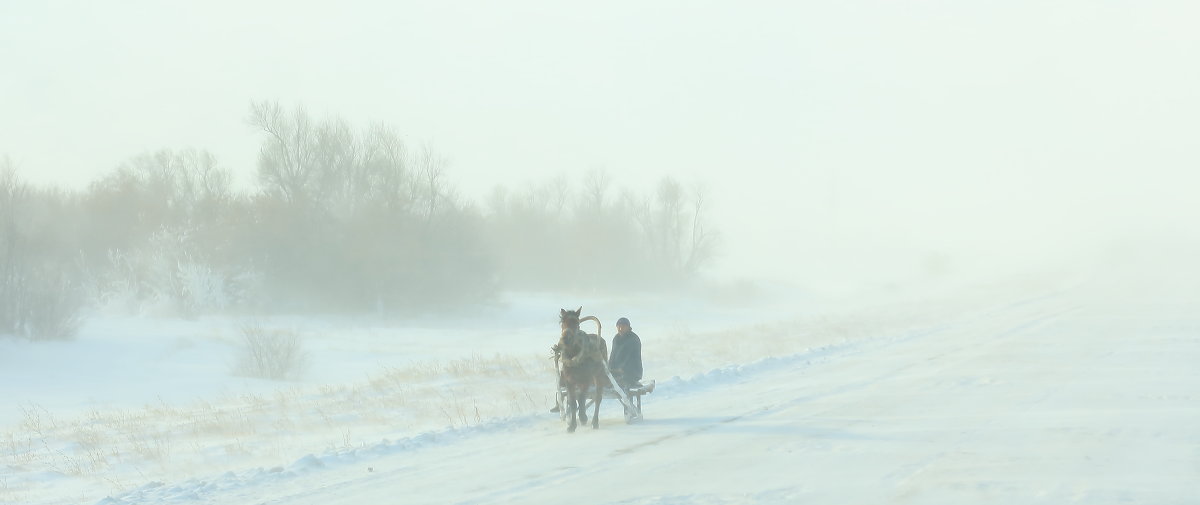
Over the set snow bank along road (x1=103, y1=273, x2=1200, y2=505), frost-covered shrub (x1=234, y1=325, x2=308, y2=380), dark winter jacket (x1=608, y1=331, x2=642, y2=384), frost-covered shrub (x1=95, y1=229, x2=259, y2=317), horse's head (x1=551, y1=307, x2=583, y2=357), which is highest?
frost-covered shrub (x1=95, y1=229, x2=259, y2=317)

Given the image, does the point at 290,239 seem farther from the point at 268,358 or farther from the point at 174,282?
the point at 268,358

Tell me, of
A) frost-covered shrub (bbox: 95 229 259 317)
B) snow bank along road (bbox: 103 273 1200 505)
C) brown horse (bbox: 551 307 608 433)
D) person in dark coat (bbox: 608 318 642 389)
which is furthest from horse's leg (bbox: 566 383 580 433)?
frost-covered shrub (bbox: 95 229 259 317)

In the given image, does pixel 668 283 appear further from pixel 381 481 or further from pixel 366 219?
pixel 381 481

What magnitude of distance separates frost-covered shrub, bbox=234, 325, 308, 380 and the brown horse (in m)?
20.1

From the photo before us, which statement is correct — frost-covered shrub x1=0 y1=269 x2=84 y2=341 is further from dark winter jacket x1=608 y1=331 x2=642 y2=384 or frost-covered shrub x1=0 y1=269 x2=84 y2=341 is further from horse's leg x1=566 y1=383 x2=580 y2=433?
horse's leg x1=566 y1=383 x2=580 y2=433

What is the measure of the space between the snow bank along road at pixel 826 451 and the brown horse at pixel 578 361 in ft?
1.66

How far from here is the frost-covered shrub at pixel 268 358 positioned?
31719 millimetres

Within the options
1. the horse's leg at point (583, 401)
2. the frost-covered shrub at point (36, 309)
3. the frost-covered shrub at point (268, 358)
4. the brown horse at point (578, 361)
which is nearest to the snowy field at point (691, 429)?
the horse's leg at point (583, 401)

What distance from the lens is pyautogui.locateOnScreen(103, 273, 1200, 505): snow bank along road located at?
30.3ft

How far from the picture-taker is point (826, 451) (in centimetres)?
1127

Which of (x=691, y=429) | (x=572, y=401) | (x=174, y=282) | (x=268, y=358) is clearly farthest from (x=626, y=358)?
(x=174, y=282)

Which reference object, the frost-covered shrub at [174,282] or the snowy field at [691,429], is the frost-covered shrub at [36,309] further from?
the frost-covered shrub at [174,282]

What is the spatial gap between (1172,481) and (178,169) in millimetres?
83838

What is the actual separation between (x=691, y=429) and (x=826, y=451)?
254cm
